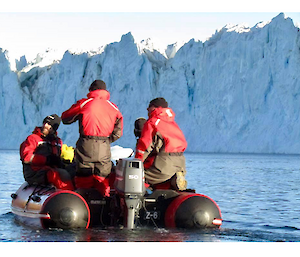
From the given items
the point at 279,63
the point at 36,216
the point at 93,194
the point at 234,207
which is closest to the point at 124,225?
the point at 93,194

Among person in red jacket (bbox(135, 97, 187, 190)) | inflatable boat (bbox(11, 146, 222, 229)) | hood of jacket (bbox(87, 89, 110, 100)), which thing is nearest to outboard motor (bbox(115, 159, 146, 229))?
inflatable boat (bbox(11, 146, 222, 229))

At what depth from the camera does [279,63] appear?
35.5 metres

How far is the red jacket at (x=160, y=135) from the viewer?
6.10 meters

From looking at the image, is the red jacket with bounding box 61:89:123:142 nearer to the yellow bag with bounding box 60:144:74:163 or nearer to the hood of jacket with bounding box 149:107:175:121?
the hood of jacket with bounding box 149:107:175:121

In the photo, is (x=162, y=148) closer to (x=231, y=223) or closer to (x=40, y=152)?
(x=40, y=152)

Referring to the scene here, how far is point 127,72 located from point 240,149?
9.81 meters

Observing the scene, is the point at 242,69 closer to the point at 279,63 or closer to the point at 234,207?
the point at 279,63

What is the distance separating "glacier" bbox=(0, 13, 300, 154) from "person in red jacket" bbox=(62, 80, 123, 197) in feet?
101

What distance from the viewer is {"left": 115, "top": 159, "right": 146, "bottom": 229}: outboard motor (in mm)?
5730

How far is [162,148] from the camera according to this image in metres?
6.24

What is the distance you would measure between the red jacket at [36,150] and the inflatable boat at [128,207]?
617 millimetres

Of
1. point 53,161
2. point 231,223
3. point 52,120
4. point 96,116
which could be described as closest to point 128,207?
point 96,116

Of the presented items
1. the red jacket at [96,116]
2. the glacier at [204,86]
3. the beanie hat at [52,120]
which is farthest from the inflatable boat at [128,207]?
the glacier at [204,86]

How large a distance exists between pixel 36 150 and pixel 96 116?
1.16 metres
